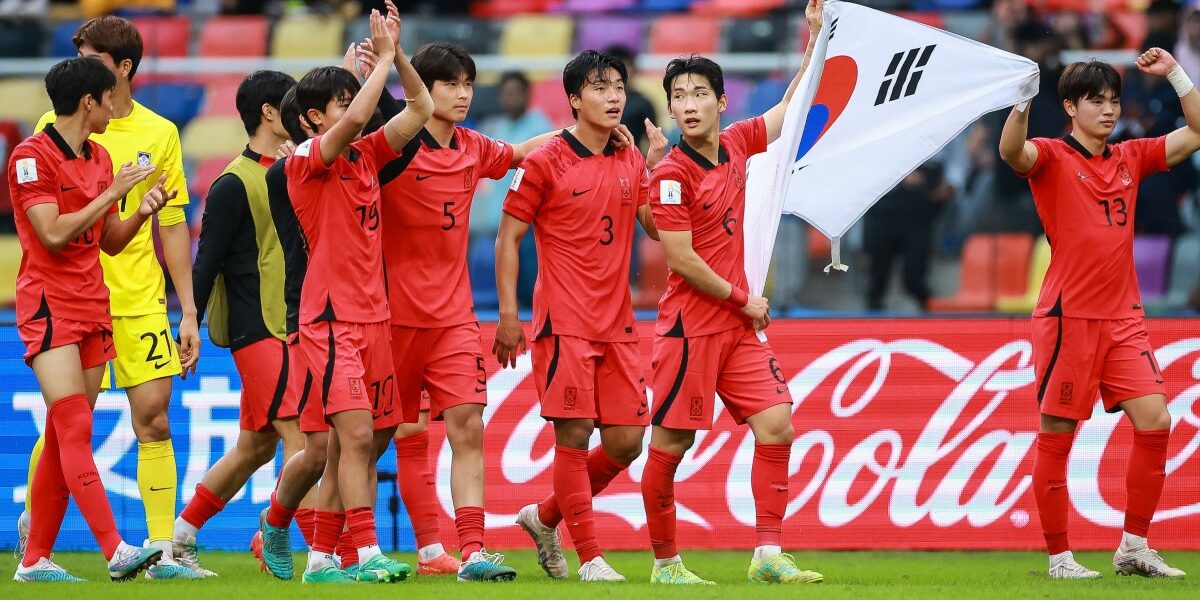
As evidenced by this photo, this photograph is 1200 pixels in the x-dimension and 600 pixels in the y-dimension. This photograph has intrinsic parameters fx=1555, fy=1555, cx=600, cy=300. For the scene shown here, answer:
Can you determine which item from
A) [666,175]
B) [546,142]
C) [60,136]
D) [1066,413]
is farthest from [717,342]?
[60,136]

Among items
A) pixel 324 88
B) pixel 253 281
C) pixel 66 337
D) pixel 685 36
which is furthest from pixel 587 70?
pixel 685 36

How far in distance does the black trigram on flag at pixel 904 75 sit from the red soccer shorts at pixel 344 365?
2713 mm

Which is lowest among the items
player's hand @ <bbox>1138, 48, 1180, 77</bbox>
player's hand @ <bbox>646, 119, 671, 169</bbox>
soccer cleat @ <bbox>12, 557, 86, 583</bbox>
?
soccer cleat @ <bbox>12, 557, 86, 583</bbox>

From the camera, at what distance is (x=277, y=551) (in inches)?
275

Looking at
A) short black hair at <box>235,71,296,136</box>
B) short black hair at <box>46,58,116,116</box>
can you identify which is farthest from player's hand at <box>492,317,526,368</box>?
short black hair at <box>46,58,116,116</box>

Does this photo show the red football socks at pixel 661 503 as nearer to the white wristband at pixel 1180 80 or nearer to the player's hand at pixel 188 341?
the player's hand at pixel 188 341

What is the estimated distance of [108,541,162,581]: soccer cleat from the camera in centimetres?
636

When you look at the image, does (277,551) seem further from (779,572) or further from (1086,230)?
(1086,230)

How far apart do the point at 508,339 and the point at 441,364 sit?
33cm

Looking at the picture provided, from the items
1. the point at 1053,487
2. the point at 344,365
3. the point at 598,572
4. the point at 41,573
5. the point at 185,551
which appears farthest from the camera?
the point at 185,551

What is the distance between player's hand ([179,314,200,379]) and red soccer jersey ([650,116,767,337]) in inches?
82.4

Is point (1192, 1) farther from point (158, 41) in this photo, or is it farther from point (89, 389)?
point (89, 389)

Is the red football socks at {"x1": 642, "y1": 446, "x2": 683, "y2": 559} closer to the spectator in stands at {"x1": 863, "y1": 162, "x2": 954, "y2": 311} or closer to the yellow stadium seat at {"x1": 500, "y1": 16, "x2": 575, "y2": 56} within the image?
the spectator in stands at {"x1": 863, "y1": 162, "x2": 954, "y2": 311}

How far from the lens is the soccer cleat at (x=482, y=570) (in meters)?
6.45
